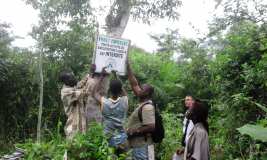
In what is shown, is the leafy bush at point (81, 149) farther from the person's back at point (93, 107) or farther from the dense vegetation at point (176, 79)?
the person's back at point (93, 107)

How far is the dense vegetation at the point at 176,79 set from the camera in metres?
7.49

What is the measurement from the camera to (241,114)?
7559mm

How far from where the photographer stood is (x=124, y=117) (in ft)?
21.7

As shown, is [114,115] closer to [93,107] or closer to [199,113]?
[93,107]

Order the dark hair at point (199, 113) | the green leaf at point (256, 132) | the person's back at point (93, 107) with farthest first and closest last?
the person's back at point (93, 107)
the dark hair at point (199, 113)
the green leaf at point (256, 132)

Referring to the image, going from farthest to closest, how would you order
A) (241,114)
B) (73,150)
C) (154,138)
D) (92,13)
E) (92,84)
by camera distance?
(92,13) < (241,114) < (92,84) < (154,138) < (73,150)

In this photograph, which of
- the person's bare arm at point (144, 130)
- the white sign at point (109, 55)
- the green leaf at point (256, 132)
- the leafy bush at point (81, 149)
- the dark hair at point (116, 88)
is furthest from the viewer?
the white sign at point (109, 55)

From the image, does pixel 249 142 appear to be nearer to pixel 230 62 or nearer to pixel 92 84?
pixel 230 62

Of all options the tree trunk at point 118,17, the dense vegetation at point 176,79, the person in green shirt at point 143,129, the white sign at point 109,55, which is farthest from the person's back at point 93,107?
the tree trunk at point 118,17

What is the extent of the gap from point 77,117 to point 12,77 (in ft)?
16.5

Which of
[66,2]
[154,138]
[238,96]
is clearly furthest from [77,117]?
[66,2]

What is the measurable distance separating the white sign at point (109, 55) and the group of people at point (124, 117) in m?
0.11

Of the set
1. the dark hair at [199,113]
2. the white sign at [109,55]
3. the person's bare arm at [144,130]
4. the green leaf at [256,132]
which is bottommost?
the person's bare arm at [144,130]

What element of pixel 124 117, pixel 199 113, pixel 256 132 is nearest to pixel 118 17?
pixel 124 117
